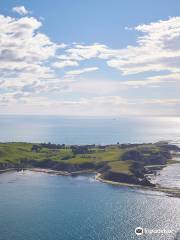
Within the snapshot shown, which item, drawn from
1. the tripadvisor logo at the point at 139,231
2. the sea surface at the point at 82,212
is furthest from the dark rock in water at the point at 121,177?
the tripadvisor logo at the point at 139,231

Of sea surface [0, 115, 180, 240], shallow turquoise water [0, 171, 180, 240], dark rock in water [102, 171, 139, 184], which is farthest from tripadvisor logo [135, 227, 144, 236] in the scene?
dark rock in water [102, 171, 139, 184]

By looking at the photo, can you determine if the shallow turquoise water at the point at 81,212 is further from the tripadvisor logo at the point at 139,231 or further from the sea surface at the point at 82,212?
the tripadvisor logo at the point at 139,231

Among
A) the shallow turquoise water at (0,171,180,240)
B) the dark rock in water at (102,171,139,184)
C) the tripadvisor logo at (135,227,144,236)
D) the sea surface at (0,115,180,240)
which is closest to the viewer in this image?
the tripadvisor logo at (135,227,144,236)

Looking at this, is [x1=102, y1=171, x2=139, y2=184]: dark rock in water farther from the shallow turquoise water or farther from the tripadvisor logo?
the tripadvisor logo

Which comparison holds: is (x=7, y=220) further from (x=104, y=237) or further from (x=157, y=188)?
(x=157, y=188)

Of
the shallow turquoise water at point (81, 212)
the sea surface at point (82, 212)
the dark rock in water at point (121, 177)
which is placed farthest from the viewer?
the dark rock in water at point (121, 177)

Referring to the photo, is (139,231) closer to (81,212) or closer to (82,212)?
(82,212)

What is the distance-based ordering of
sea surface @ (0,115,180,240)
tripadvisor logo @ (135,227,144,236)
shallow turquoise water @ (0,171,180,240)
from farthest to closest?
shallow turquoise water @ (0,171,180,240)
sea surface @ (0,115,180,240)
tripadvisor logo @ (135,227,144,236)

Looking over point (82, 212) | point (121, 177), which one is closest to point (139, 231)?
point (82, 212)
